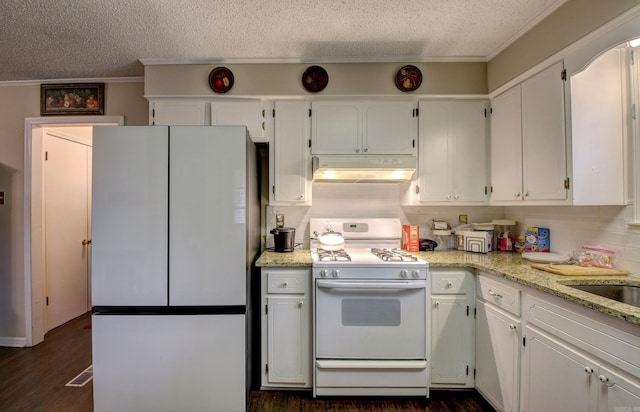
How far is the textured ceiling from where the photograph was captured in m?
1.71

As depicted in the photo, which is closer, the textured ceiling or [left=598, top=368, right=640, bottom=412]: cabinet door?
[left=598, top=368, right=640, bottom=412]: cabinet door

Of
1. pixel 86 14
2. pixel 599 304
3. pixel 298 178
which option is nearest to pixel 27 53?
pixel 86 14

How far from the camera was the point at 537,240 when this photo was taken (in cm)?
216

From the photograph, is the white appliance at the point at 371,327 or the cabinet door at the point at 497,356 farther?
the white appliance at the point at 371,327

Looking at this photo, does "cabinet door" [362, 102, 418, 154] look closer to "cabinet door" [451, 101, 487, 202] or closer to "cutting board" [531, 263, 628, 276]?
"cabinet door" [451, 101, 487, 202]

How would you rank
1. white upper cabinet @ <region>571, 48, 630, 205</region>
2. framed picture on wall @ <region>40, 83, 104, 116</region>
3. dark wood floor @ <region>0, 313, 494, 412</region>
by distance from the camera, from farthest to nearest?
1. framed picture on wall @ <region>40, 83, 104, 116</region>
2. dark wood floor @ <region>0, 313, 494, 412</region>
3. white upper cabinet @ <region>571, 48, 630, 205</region>

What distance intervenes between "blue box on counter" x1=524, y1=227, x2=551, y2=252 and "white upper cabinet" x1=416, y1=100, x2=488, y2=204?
422 mm

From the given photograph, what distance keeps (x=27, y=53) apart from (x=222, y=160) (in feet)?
6.59

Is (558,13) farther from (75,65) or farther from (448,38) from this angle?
(75,65)

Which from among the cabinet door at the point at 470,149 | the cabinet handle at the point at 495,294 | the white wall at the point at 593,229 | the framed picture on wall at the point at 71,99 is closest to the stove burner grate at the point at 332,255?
the cabinet handle at the point at 495,294

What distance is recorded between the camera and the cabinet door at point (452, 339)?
1959 mm

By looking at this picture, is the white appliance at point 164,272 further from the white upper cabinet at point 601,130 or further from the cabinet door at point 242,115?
the white upper cabinet at point 601,130

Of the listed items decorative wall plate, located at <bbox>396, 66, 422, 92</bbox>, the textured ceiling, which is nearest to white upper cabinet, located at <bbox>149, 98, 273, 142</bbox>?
the textured ceiling

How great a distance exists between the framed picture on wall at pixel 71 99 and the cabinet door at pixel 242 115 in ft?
4.22
